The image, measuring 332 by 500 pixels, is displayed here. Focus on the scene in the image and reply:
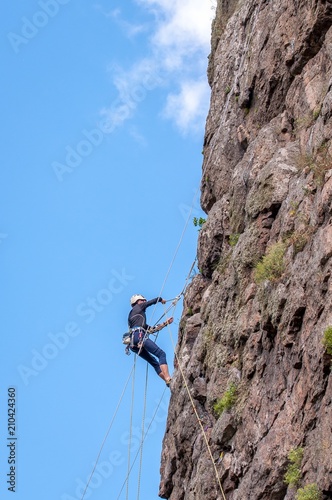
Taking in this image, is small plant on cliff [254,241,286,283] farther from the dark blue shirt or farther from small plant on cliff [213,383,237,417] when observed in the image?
the dark blue shirt

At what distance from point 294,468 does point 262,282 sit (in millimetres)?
3621

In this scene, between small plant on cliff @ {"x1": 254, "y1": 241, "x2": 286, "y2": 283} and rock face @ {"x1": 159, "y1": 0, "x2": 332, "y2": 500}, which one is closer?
rock face @ {"x1": 159, "y1": 0, "x2": 332, "y2": 500}

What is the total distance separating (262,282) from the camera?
46.9 feet

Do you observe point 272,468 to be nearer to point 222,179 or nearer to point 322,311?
point 322,311

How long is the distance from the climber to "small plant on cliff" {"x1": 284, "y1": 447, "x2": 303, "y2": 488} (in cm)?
823

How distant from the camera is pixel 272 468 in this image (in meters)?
12.2

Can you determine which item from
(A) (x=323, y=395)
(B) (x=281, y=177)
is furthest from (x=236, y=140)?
(A) (x=323, y=395)

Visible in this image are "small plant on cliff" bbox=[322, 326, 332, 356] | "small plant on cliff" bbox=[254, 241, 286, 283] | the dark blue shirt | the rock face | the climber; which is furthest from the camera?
A: the dark blue shirt

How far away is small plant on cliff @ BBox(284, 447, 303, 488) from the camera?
1151cm

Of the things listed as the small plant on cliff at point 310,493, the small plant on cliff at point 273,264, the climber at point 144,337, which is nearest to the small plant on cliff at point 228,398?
the small plant on cliff at point 273,264

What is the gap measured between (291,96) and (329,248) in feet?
17.0

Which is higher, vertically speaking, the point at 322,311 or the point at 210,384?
the point at 210,384

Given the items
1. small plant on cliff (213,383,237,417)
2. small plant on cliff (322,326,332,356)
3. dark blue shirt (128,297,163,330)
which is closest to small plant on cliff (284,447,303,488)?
small plant on cliff (322,326,332,356)

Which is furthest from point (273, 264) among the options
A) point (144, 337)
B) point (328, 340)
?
point (144, 337)
